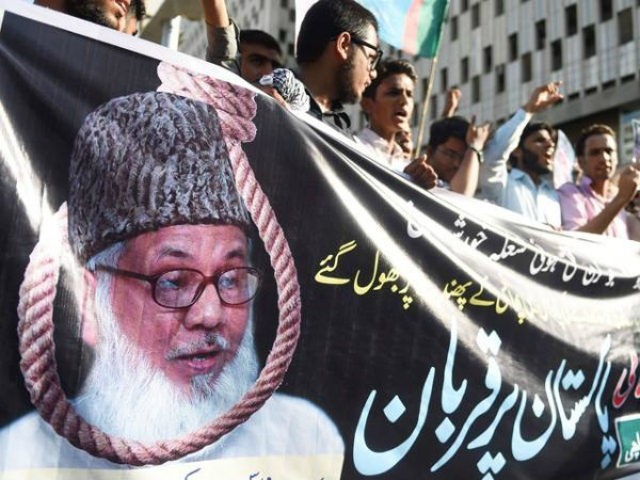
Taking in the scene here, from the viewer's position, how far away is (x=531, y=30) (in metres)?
27.5

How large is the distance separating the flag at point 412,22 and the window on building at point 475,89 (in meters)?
27.0

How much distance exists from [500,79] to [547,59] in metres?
2.34

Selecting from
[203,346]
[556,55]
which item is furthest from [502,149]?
[556,55]

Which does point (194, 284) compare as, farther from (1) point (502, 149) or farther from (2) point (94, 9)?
(1) point (502, 149)

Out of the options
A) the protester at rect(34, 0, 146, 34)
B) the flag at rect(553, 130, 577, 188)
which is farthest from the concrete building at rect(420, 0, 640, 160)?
the protester at rect(34, 0, 146, 34)

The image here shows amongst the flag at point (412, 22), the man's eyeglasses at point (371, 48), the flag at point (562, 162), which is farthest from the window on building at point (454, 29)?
the man's eyeglasses at point (371, 48)

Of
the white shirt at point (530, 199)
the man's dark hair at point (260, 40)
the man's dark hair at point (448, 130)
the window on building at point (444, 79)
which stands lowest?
the white shirt at point (530, 199)

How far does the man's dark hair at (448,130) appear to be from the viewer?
357 centimetres

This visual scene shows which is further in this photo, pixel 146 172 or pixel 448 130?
pixel 448 130

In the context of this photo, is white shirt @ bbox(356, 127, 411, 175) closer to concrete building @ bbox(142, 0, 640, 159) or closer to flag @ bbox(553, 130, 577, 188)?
flag @ bbox(553, 130, 577, 188)

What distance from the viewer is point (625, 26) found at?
77.2 ft

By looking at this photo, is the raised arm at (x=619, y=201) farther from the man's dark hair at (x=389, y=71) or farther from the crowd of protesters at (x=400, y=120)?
the man's dark hair at (x=389, y=71)

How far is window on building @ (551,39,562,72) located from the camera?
26.3m

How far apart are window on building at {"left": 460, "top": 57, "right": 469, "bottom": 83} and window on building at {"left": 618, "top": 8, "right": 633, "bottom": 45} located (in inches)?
300
